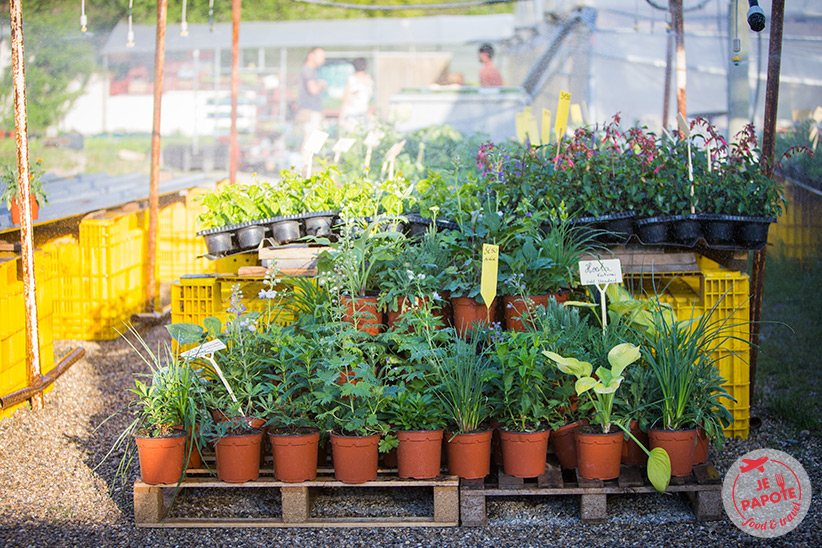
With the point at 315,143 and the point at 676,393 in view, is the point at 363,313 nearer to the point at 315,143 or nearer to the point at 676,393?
the point at 676,393

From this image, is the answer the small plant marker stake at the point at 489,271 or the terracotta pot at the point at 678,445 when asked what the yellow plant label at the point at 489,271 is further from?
the terracotta pot at the point at 678,445

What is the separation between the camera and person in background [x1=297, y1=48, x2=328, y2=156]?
14.3 meters

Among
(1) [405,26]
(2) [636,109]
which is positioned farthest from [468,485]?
(1) [405,26]

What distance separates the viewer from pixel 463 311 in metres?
3.19

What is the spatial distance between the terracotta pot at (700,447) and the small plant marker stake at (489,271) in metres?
0.94

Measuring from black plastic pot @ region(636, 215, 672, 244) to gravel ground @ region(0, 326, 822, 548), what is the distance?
3.33 feet

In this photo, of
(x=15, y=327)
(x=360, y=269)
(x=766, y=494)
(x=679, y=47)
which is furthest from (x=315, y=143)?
(x=679, y=47)

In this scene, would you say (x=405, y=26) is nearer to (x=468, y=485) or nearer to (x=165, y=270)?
(x=165, y=270)

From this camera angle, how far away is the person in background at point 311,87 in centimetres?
1427

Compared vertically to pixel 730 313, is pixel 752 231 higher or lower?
higher

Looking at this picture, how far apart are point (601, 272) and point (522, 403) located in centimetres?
67

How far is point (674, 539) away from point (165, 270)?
5620mm

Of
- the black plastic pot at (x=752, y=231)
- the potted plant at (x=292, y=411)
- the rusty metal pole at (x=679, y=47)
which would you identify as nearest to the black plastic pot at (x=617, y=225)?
the black plastic pot at (x=752, y=231)

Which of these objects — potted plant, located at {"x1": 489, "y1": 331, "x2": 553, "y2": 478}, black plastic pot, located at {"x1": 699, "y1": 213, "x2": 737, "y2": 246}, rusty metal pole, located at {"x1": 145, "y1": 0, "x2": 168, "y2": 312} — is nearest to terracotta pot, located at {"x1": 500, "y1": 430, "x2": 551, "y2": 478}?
potted plant, located at {"x1": 489, "y1": 331, "x2": 553, "y2": 478}
